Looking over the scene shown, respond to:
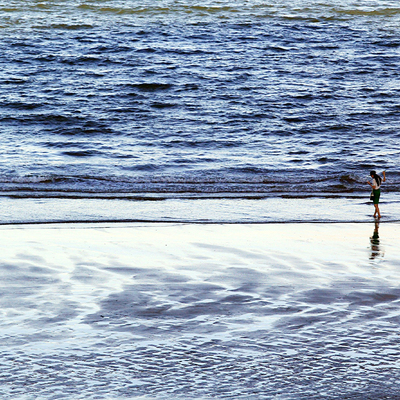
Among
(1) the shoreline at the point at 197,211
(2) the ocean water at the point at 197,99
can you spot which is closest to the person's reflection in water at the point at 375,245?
(1) the shoreline at the point at 197,211

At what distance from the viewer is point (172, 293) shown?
6.60 m

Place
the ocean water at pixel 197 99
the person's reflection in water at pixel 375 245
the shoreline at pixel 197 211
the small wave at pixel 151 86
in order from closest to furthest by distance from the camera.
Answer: the person's reflection in water at pixel 375 245, the shoreline at pixel 197 211, the ocean water at pixel 197 99, the small wave at pixel 151 86

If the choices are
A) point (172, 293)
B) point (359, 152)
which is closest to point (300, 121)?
point (359, 152)

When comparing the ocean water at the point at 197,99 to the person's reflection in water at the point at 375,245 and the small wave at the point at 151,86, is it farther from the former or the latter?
the person's reflection in water at the point at 375,245

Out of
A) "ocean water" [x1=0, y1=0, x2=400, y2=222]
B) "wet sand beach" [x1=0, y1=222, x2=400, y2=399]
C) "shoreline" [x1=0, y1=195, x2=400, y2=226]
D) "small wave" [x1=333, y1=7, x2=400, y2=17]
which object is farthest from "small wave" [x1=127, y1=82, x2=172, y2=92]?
"wet sand beach" [x1=0, y1=222, x2=400, y2=399]

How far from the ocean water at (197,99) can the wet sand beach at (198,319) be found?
4169 mm

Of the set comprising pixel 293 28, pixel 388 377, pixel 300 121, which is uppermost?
pixel 293 28

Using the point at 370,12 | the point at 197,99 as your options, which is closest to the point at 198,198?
the point at 197,99

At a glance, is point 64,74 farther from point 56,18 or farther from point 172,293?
point 172,293

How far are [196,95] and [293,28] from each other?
13.1m

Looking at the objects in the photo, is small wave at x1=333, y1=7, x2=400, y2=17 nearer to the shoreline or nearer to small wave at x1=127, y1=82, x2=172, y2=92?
small wave at x1=127, y1=82, x2=172, y2=92

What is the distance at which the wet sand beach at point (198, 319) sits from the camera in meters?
4.53

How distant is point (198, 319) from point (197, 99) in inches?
981

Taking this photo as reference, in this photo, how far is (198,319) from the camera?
582cm
